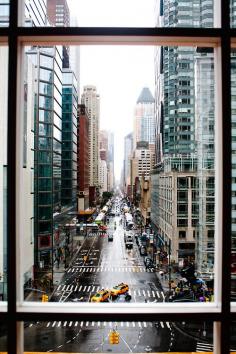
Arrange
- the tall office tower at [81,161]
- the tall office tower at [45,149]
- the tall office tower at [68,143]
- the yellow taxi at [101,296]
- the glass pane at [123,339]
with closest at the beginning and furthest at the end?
1. the glass pane at [123,339]
2. the yellow taxi at [101,296]
3. the tall office tower at [45,149]
4. the tall office tower at [68,143]
5. the tall office tower at [81,161]

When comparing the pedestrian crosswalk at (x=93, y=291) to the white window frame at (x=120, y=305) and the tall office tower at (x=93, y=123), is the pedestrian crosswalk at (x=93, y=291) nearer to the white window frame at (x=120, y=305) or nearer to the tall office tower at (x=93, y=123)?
the white window frame at (x=120, y=305)

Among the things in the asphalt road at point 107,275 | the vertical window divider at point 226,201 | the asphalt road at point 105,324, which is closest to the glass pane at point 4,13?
the vertical window divider at point 226,201

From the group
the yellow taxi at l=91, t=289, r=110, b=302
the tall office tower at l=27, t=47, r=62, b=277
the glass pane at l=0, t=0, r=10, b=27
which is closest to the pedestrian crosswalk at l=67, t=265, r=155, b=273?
the tall office tower at l=27, t=47, r=62, b=277

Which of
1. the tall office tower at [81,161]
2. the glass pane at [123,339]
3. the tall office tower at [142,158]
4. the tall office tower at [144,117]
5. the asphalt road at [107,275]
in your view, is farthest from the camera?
the tall office tower at [142,158]

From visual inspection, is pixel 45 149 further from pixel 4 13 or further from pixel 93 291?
pixel 4 13

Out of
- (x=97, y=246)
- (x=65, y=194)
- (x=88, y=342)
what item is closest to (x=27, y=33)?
(x=88, y=342)

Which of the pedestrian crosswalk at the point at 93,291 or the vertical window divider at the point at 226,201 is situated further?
the pedestrian crosswalk at the point at 93,291

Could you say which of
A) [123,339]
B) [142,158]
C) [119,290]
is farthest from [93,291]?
[142,158]
